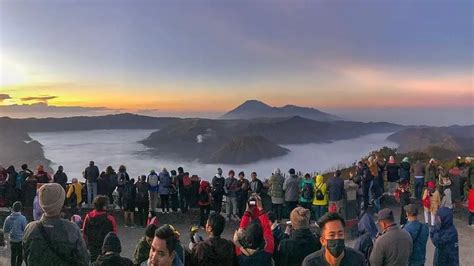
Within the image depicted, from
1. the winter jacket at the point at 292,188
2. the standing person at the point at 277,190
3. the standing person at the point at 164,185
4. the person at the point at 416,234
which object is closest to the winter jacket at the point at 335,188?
the winter jacket at the point at 292,188

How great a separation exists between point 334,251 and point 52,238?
2200 millimetres

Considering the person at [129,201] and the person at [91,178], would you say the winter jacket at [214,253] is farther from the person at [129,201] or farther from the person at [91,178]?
the person at [91,178]

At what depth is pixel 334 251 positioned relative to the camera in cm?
308

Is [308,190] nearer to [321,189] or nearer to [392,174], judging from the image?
[321,189]

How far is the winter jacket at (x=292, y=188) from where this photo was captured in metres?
11.1

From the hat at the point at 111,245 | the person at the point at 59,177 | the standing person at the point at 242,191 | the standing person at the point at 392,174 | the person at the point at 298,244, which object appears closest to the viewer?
the hat at the point at 111,245

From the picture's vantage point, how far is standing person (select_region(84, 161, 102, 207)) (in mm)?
12031

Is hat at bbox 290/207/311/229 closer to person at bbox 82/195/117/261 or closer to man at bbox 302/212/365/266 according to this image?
man at bbox 302/212/365/266

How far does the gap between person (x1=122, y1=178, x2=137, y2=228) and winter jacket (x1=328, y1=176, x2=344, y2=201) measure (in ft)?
15.3

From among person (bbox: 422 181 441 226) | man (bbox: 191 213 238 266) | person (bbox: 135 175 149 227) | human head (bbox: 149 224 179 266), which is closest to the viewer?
human head (bbox: 149 224 179 266)

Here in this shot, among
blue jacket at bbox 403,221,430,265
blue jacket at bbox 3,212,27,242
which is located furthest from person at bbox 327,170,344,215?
blue jacket at bbox 3,212,27,242

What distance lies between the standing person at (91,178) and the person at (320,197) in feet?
18.7

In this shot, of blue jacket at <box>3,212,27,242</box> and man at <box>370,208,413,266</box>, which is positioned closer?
man at <box>370,208,413,266</box>

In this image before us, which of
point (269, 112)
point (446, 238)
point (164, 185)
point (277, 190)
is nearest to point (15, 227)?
point (164, 185)
